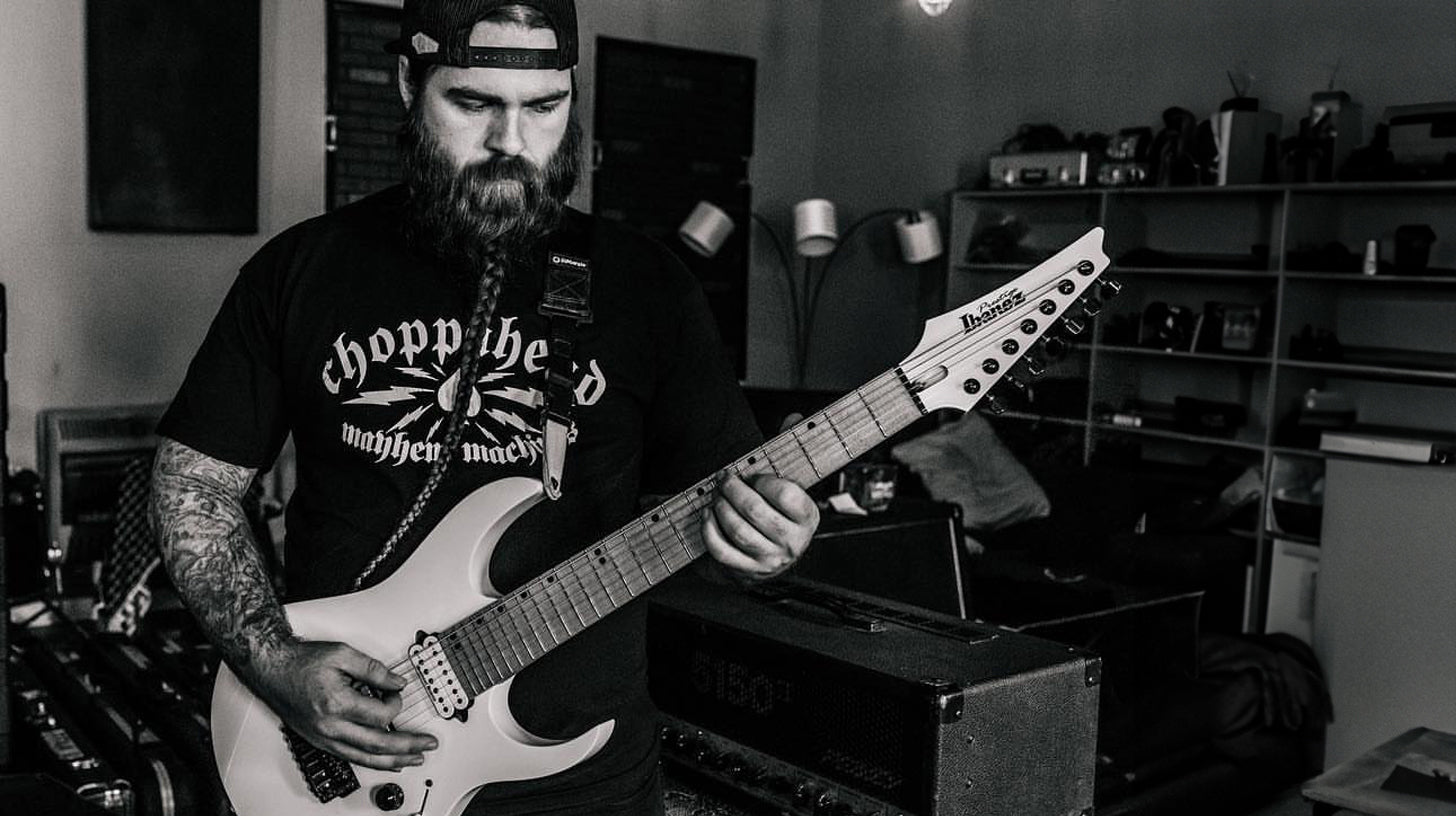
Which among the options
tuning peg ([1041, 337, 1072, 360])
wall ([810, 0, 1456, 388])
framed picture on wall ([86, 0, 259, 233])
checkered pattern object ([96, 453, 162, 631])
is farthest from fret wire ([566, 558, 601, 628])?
wall ([810, 0, 1456, 388])

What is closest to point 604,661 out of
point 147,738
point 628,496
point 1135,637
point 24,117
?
point 628,496

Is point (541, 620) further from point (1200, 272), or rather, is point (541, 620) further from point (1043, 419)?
point (1043, 419)

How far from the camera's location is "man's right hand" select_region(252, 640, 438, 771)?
1.38 metres

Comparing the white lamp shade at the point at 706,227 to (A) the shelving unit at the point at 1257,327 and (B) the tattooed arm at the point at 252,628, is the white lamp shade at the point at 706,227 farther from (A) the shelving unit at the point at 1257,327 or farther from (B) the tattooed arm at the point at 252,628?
(B) the tattooed arm at the point at 252,628

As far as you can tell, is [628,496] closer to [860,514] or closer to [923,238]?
[860,514]

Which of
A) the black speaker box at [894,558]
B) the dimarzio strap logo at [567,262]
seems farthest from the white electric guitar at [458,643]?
the black speaker box at [894,558]

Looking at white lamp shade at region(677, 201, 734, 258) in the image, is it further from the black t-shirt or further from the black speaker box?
the black t-shirt

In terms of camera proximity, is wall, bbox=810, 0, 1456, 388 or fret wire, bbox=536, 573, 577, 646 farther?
wall, bbox=810, 0, 1456, 388

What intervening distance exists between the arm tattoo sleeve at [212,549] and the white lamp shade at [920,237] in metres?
4.85

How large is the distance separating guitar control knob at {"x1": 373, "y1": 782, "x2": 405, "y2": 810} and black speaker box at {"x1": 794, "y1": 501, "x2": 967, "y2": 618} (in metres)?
1.01

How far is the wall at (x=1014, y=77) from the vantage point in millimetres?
5137

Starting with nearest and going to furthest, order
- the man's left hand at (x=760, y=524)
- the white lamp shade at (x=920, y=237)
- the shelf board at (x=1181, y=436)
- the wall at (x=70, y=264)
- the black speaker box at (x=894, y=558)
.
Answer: the man's left hand at (x=760, y=524) → the black speaker box at (x=894, y=558) → the wall at (x=70, y=264) → the shelf board at (x=1181, y=436) → the white lamp shade at (x=920, y=237)

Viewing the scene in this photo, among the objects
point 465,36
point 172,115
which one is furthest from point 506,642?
point 172,115

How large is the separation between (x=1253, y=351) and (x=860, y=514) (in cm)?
308
